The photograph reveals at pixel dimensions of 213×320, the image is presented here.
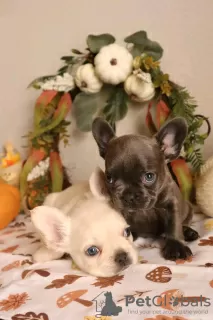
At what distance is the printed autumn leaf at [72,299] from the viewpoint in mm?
963

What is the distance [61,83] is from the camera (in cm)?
166

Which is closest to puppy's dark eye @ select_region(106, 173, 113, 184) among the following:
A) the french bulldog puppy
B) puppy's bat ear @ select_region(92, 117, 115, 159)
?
the french bulldog puppy

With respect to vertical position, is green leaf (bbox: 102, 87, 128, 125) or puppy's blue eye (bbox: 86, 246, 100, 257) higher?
green leaf (bbox: 102, 87, 128, 125)

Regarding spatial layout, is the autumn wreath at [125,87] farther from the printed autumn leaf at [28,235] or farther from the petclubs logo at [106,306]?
the petclubs logo at [106,306]

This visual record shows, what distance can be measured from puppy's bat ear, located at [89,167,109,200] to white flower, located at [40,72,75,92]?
1.82 ft

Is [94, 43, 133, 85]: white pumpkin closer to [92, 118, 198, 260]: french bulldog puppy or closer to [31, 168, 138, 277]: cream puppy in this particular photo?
[92, 118, 198, 260]: french bulldog puppy

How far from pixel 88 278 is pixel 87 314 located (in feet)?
0.53

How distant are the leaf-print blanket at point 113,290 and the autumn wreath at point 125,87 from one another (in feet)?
1.53

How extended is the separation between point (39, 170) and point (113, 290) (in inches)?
31.5

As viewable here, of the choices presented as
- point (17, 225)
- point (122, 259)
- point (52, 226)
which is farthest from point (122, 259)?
point (17, 225)

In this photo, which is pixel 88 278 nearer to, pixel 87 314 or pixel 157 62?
pixel 87 314

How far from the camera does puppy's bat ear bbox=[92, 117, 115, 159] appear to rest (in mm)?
1245

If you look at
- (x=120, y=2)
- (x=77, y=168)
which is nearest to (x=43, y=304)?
(x=77, y=168)

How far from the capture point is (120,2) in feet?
5.64
